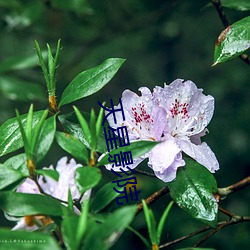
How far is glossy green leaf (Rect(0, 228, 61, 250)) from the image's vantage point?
760 millimetres

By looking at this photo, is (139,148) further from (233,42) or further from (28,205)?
(233,42)

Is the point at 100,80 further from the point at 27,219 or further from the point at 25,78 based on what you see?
the point at 25,78

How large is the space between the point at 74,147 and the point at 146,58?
257cm

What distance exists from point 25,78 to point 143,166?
24.6 inches

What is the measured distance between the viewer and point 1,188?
1.01 meters

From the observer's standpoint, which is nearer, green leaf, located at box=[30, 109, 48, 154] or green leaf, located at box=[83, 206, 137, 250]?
green leaf, located at box=[83, 206, 137, 250]

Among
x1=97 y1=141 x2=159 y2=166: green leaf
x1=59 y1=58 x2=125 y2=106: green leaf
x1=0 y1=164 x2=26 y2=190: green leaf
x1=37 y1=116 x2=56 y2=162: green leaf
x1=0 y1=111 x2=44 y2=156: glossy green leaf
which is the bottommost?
x1=97 y1=141 x2=159 y2=166: green leaf

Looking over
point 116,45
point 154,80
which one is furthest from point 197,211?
point 154,80

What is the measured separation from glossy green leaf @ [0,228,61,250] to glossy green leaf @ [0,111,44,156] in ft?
1.26

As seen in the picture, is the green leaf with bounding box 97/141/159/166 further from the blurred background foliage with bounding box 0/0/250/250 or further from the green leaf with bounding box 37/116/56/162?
the blurred background foliage with bounding box 0/0/250/250

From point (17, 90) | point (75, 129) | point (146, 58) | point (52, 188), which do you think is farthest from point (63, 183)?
point (146, 58)

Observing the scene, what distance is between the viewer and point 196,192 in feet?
3.80

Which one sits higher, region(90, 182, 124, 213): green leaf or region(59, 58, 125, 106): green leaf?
region(59, 58, 125, 106): green leaf

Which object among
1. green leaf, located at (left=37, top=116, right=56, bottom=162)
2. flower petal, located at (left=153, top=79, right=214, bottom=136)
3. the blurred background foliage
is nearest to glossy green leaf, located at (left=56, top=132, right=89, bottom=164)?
green leaf, located at (left=37, top=116, right=56, bottom=162)
